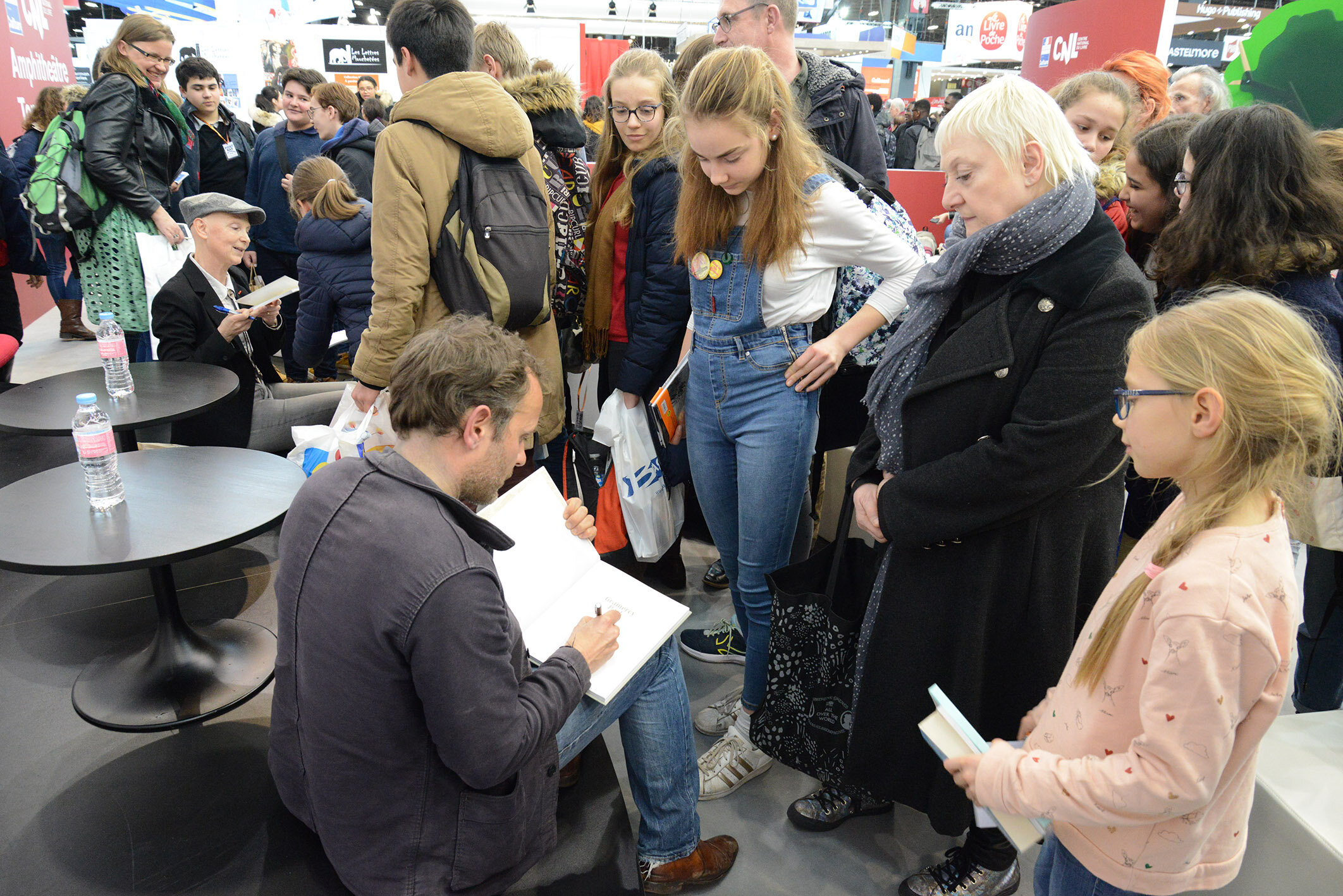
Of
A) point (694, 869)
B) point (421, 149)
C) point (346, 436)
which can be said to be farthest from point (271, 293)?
point (694, 869)

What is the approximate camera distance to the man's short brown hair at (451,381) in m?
1.24

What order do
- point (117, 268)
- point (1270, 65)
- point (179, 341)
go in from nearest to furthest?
point (179, 341) → point (1270, 65) → point (117, 268)

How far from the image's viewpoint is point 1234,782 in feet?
3.45

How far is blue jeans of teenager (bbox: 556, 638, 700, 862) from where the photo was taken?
1.59 metres

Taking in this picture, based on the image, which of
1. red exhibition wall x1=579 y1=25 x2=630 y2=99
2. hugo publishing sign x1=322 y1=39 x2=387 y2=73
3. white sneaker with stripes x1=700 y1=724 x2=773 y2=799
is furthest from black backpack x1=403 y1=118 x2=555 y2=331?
red exhibition wall x1=579 y1=25 x2=630 y2=99

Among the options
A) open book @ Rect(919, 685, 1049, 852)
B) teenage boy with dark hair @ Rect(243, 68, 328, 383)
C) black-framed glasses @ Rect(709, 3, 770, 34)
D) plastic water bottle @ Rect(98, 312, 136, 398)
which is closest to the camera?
open book @ Rect(919, 685, 1049, 852)

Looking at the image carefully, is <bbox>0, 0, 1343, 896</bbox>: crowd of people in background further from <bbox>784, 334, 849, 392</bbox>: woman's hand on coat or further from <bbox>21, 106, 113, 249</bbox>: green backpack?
<bbox>21, 106, 113, 249</bbox>: green backpack

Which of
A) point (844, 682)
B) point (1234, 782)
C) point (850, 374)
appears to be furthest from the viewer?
point (850, 374)

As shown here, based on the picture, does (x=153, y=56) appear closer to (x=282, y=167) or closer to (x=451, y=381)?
(x=282, y=167)

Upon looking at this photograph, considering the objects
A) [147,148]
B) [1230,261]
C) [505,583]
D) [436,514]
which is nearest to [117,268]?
[147,148]

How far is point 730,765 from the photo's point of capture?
206 cm

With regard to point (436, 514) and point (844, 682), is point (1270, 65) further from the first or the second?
point (436, 514)

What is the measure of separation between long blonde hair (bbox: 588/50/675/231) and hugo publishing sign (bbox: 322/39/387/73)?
10459mm

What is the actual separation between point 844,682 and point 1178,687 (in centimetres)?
88
